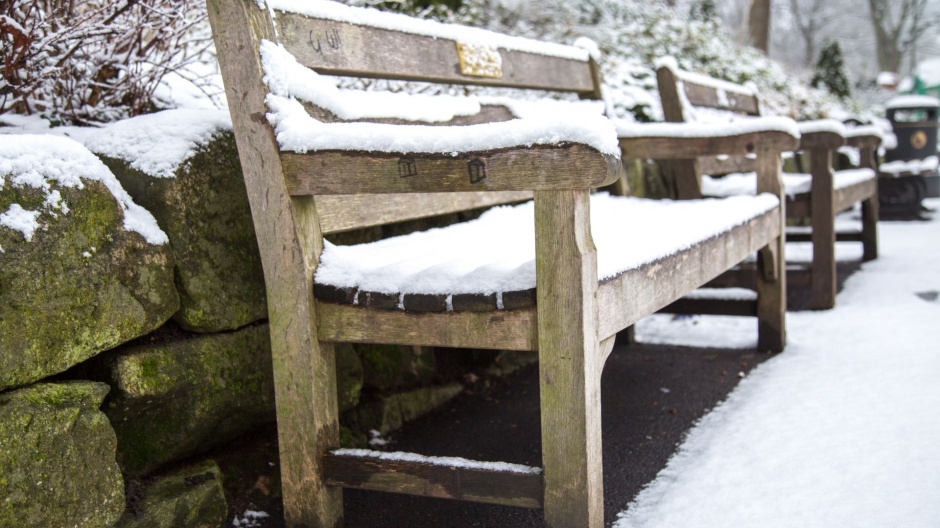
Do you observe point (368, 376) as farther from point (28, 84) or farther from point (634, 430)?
point (28, 84)

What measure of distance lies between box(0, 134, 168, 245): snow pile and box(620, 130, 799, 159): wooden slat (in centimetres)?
185

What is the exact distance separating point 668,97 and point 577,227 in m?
2.44

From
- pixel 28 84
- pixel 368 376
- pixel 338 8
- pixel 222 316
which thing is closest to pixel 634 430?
pixel 368 376

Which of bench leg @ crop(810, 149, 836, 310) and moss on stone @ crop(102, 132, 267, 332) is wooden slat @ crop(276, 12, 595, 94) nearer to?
moss on stone @ crop(102, 132, 267, 332)

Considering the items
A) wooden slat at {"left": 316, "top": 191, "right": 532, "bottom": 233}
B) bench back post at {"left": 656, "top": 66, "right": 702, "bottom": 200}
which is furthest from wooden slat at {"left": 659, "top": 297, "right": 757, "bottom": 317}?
wooden slat at {"left": 316, "top": 191, "right": 532, "bottom": 233}

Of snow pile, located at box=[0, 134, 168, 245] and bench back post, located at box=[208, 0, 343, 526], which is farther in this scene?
bench back post, located at box=[208, 0, 343, 526]

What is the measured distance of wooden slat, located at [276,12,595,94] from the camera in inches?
72.9

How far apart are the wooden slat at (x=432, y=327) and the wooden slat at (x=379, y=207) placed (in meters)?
0.28

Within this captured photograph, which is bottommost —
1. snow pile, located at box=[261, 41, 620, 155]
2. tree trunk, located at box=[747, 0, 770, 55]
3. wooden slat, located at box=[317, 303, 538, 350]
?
wooden slat, located at box=[317, 303, 538, 350]

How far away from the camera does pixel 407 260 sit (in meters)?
1.76

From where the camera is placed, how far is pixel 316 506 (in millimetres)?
1737

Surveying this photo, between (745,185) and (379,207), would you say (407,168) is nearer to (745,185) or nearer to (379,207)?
(379,207)

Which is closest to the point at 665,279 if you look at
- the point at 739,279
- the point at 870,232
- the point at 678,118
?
the point at 739,279

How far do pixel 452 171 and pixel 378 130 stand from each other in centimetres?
20
